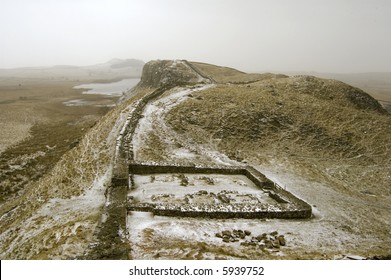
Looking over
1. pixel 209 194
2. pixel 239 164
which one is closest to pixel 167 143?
pixel 239 164

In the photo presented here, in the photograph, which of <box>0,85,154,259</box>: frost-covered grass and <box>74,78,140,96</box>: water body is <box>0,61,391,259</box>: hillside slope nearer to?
<box>0,85,154,259</box>: frost-covered grass

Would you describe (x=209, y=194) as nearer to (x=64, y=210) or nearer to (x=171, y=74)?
(x=64, y=210)

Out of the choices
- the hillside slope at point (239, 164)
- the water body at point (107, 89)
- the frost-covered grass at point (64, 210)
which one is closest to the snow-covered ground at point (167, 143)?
the hillside slope at point (239, 164)

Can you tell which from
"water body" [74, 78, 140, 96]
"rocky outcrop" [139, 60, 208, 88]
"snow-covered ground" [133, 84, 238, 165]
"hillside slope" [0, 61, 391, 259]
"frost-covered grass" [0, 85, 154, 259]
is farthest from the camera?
"water body" [74, 78, 140, 96]

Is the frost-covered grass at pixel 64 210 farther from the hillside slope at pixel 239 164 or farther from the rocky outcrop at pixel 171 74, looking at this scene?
the rocky outcrop at pixel 171 74

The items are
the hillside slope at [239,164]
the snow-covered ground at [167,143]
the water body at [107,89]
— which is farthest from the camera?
the water body at [107,89]

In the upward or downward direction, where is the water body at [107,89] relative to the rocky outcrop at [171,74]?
downward

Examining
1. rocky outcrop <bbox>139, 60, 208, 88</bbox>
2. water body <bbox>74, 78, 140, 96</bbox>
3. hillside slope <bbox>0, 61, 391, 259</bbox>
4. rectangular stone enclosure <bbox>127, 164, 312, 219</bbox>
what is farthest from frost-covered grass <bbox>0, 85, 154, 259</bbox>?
water body <bbox>74, 78, 140, 96</bbox>

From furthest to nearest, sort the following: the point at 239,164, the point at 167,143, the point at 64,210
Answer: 1. the point at 167,143
2. the point at 239,164
3. the point at 64,210

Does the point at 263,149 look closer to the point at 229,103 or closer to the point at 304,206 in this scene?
the point at 229,103

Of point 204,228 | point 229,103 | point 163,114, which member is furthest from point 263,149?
point 204,228

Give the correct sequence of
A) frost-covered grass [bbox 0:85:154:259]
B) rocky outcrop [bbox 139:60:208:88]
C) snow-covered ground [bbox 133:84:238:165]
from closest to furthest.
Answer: frost-covered grass [bbox 0:85:154:259], snow-covered ground [bbox 133:84:238:165], rocky outcrop [bbox 139:60:208:88]

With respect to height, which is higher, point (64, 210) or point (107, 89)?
point (107, 89)

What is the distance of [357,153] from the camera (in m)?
26.8
